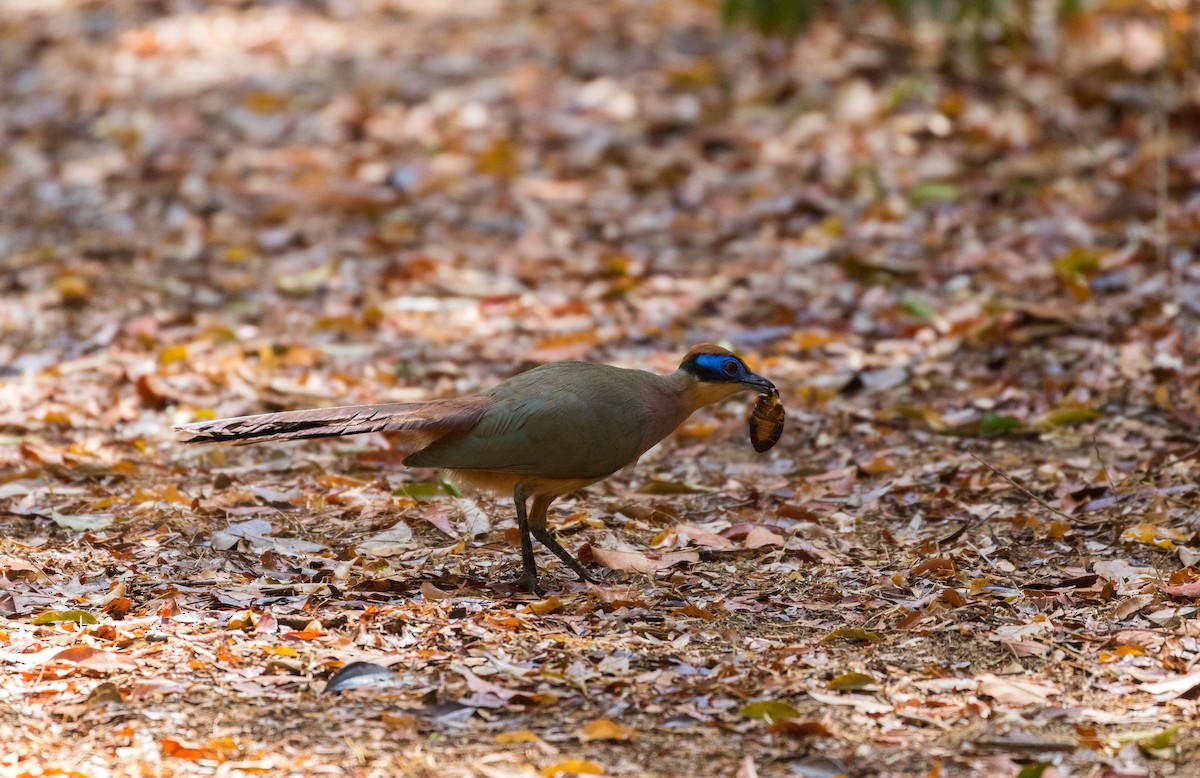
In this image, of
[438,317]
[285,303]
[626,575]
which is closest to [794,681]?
[626,575]

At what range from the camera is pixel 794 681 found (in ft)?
13.4

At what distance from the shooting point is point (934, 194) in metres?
9.26

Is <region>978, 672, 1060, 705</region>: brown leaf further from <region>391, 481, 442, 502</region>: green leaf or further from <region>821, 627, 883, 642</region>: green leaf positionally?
<region>391, 481, 442, 502</region>: green leaf

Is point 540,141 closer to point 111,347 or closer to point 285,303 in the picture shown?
point 285,303

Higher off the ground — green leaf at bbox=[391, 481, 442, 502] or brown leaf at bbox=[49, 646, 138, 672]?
brown leaf at bbox=[49, 646, 138, 672]

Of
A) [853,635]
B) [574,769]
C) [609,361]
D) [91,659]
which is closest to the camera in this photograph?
[574,769]

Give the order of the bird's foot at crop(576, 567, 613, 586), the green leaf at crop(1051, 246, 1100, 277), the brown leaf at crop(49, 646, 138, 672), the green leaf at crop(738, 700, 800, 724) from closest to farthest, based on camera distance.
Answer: the green leaf at crop(738, 700, 800, 724), the brown leaf at crop(49, 646, 138, 672), the bird's foot at crop(576, 567, 613, 586), the green leaf at crop(1051, 246, 1100, 277)

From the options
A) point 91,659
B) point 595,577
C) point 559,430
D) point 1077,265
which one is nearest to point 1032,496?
point 595,577

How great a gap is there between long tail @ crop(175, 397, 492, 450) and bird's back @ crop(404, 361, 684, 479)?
0.20ft

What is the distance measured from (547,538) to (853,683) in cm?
144

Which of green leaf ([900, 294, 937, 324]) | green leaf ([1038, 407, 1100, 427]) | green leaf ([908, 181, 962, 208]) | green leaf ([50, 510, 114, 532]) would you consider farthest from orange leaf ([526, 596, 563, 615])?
green leaf ([908, 181, 962, 208])

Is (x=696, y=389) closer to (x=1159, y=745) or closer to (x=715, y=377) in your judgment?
(x=715, y=377)

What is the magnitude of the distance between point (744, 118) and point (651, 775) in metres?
7.57

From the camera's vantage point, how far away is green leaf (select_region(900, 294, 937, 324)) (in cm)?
773
